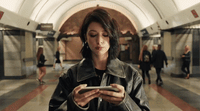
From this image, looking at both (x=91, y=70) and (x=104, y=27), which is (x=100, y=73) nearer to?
(x=91, y=70)

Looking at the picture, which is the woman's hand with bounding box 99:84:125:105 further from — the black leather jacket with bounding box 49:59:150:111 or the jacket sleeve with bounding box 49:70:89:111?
the jacket sleeve with bounding box 49:70:89:111

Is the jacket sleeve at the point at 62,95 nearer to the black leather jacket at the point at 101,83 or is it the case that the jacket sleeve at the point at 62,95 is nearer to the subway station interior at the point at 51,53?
the black leather jacket at the point at 101,83

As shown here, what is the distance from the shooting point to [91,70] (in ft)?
4.75

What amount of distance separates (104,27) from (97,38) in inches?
4.2

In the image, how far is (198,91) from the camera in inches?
290

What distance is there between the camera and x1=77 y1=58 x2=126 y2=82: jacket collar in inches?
56.0

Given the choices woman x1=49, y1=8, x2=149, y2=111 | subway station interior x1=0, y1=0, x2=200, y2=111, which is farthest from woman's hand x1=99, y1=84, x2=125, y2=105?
subway station interior x1=0, y1=0, x2=200, y2=111

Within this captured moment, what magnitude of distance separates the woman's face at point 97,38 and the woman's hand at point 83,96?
38 cm

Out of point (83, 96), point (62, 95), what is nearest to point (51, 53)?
point (62, 95)

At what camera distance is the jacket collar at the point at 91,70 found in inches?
56.0

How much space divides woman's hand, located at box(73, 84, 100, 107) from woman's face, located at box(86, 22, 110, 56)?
38 cm

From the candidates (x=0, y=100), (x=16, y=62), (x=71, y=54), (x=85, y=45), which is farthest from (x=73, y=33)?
(x=85, y=45)

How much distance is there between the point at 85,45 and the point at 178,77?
1095 cm

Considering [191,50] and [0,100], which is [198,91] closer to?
[191,50]
